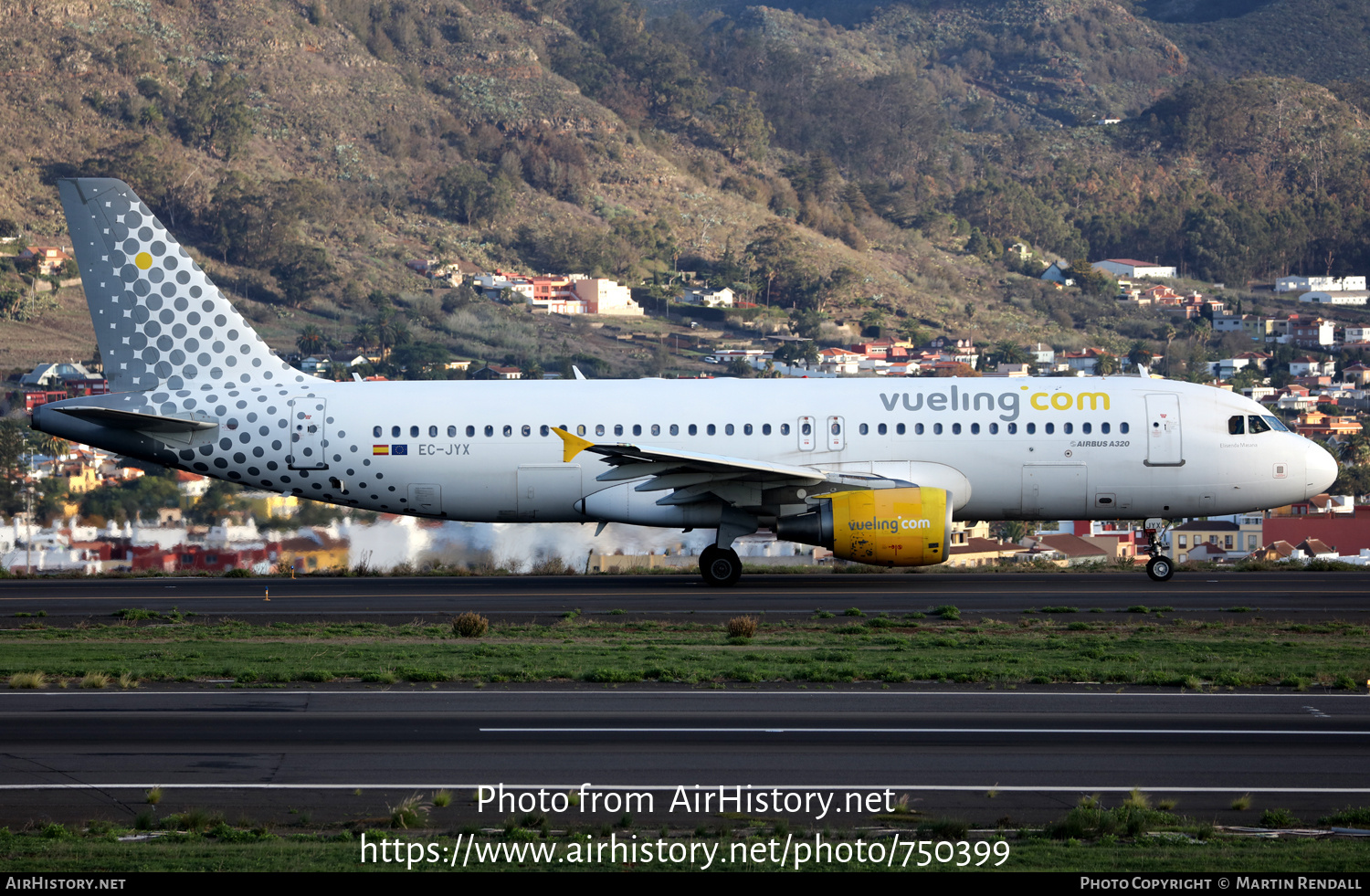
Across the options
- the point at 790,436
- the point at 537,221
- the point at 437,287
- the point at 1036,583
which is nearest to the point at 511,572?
the point at 790,436

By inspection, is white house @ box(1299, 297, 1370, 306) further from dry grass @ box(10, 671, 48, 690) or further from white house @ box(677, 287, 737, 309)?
dry grass @ box(10, 671, 48, 690)

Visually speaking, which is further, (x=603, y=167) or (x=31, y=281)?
(x=603, y=167)

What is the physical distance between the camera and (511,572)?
111 feet

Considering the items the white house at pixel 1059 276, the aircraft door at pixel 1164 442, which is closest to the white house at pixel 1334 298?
the white house at pixel 1059 276

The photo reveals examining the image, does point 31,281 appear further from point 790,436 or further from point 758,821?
point 758,821

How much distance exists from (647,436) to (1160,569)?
33.1 feet

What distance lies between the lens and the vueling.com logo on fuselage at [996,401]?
94.3 ft

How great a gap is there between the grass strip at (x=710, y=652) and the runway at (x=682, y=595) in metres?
1.58

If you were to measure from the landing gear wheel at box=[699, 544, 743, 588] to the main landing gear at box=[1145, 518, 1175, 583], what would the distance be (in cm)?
792

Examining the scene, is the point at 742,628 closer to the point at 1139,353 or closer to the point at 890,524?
the point at 890,524

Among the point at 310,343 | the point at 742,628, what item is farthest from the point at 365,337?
the point at 742,628

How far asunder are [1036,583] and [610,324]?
119541 millimetres

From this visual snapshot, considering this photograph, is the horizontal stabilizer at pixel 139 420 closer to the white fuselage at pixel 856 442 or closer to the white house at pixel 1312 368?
the white fuselage at pixel 856 442

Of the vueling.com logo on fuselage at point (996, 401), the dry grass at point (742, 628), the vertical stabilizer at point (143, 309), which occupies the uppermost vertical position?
the vertical stabilizer at point (143, 309)
